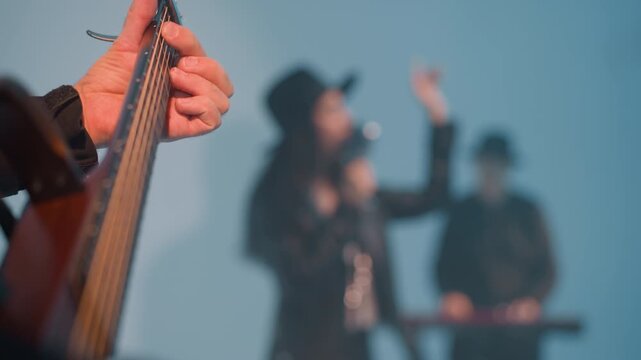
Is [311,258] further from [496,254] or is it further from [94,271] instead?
[94,271]

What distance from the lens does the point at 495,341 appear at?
4.58 ft

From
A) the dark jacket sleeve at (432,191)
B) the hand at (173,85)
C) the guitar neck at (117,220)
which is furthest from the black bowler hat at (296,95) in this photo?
the guitar neck at (117,220)

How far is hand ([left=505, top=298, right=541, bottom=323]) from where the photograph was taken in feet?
4.67

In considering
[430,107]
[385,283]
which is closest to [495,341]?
[385,283]

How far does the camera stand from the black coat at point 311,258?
49.8 inches

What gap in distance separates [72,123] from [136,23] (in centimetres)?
9

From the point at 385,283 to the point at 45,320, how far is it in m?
1.25

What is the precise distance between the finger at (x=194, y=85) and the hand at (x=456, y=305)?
3.51 feet

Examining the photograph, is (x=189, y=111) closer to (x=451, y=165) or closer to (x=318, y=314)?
(x=318, y=314)

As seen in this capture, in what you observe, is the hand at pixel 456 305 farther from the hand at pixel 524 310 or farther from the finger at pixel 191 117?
the finger at pixel 191 117

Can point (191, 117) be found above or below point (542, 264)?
above

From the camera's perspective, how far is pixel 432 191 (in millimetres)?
1569

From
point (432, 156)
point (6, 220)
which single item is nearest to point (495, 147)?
point (432, 156)

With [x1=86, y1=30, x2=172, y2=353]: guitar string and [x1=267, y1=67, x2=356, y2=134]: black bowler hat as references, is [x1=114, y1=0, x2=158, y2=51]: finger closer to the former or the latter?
[x1=86, y1=30, x2=172, y2=353]: guitar string
